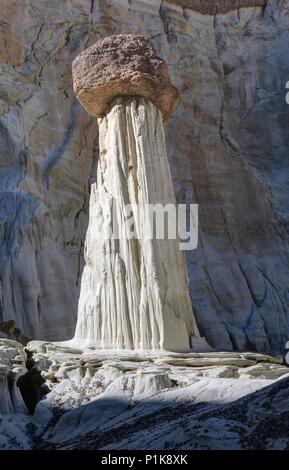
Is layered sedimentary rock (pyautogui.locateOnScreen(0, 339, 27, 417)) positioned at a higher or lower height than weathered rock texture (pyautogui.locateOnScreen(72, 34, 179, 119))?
lower

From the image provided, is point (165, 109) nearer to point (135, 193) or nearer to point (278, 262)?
point (135, 193)

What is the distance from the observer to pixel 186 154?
107ft

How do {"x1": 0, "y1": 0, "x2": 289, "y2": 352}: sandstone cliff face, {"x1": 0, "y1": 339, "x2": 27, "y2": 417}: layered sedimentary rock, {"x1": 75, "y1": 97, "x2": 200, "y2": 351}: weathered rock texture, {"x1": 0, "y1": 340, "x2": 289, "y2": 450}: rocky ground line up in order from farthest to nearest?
{"x1": 0, "y1": 0, "x2": 289, "y2": 352}: sandstone cliff face < {"x1": 75, "y1": 97, "x2": 200, "y2": 351}: weathered rock texture < {"x1": 0, "y1": 339, "x2": 27, "y2": 417}: layered sedimentary rock < {"x1": 0, "y1": 340, "x2": 289, "y2": 450}: rocky ground

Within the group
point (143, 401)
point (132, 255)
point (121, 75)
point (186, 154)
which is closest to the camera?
point (143, 401)

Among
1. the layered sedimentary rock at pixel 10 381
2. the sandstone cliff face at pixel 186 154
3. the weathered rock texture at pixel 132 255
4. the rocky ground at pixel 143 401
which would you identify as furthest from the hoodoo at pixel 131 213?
the sandstone cliff face at pixel 186 154

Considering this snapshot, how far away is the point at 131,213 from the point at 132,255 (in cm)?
118

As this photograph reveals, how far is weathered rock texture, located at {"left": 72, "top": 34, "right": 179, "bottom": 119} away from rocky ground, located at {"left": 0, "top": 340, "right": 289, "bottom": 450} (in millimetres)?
7077

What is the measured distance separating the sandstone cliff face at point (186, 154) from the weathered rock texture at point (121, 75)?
7960mm

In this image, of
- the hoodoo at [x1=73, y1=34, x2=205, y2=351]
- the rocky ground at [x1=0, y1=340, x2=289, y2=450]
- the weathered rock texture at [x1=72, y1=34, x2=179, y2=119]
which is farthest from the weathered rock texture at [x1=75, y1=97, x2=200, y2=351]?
the rocky ground at [x1=0, y1=340, x2=289, y2=450]

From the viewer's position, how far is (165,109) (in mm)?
21656

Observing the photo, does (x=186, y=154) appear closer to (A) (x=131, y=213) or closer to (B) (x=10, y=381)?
(A) (x=131, y=213)

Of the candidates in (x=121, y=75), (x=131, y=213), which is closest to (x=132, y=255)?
(x=131, y=213)

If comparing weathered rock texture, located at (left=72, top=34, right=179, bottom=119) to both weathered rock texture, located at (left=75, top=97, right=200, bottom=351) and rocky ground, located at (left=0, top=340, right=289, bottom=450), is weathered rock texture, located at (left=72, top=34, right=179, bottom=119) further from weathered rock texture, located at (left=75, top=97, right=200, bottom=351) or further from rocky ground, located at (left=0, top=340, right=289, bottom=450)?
rocky ground, located at (left=0, top=340, right=289, bottom=450)

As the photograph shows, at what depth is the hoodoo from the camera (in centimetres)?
1917
